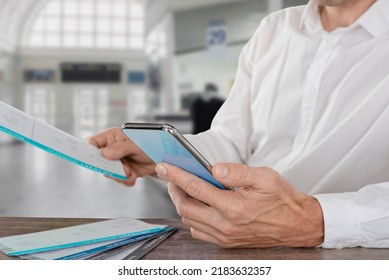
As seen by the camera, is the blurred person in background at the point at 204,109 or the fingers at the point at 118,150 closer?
the fingers at the point at 118,150

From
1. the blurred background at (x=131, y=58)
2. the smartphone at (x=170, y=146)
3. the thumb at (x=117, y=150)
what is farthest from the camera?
the blurred background at (x=131, y=58)

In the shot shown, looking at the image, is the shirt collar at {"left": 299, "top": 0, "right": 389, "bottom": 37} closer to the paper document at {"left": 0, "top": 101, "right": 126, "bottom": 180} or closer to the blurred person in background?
the blurred person in background

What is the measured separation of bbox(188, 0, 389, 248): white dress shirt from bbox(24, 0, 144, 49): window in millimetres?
547

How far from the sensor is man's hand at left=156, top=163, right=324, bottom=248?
534mm

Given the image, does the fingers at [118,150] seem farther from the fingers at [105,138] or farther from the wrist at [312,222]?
the wrist at [312,222]

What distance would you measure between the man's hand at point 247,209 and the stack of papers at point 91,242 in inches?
2.8

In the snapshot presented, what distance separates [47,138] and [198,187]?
0.68ft

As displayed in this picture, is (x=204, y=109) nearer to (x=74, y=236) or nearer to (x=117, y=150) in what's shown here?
(x=117, y=150)

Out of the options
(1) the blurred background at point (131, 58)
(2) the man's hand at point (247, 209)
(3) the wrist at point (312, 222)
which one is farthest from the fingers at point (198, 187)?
(1) the blurred background at point (131, 58)

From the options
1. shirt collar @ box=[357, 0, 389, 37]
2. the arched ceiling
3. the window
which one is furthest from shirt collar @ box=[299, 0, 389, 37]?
the window

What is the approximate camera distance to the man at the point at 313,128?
23.6 inches

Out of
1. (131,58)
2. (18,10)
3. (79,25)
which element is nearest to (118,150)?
(18,10)

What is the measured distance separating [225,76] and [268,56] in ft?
0.31

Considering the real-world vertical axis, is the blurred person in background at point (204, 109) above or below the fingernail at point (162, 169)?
above
